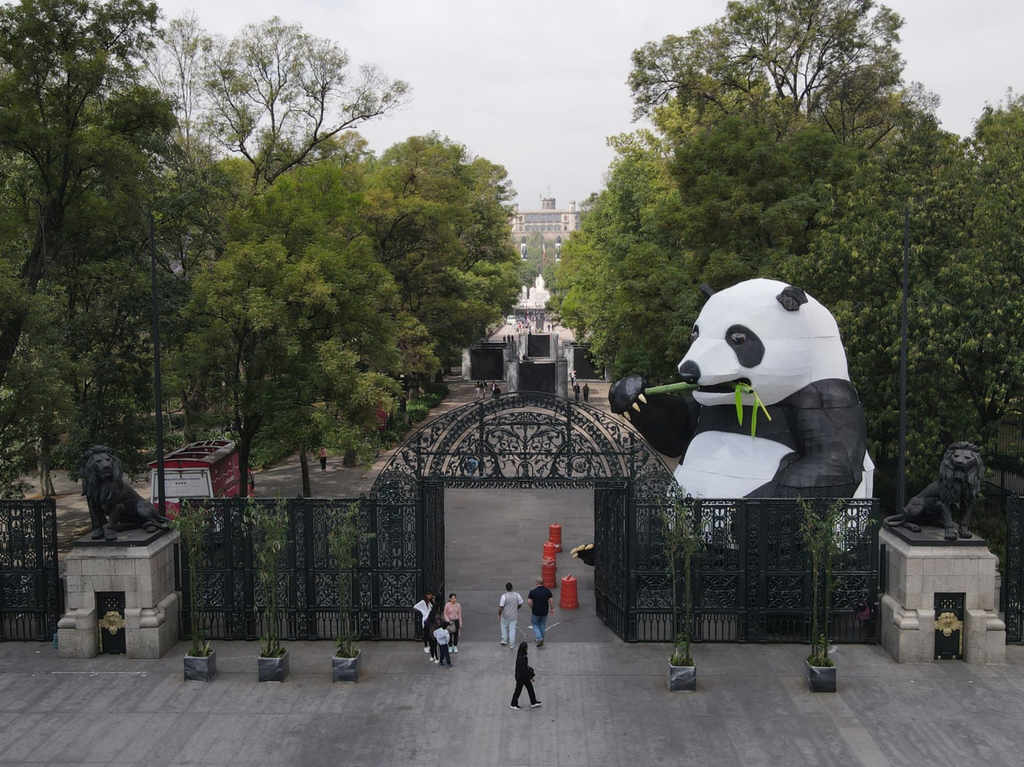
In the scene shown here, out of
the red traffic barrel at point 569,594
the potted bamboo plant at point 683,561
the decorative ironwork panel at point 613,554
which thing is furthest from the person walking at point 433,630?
the potted bamboo plant at point 683,561

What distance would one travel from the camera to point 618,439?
16.3 m

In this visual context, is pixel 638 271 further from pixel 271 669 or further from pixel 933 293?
pixel 271 669

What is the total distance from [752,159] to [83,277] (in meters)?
17.8

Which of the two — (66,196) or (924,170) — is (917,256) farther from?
(66,196)

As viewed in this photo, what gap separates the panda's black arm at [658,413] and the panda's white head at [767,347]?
1.63m

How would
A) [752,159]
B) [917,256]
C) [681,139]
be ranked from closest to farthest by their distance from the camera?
[917,256] < [752,159] < [681,139]

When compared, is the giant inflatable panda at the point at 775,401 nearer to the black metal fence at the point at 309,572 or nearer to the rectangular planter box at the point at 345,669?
the black metal fence at the point at 309,572

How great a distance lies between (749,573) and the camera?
51.8ft

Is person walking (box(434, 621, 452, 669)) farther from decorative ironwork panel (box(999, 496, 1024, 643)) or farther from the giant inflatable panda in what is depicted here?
decorative ironwork panel (box(999, 496, 1024, 643))

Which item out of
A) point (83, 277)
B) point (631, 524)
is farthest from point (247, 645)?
point (83, 277)

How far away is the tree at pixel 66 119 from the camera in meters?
20.4

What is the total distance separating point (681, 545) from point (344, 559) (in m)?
5.22

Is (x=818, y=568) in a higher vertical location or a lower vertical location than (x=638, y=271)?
lower

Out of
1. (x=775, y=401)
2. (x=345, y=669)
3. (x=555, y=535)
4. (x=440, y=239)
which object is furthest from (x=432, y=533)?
(x=440, y=239)
